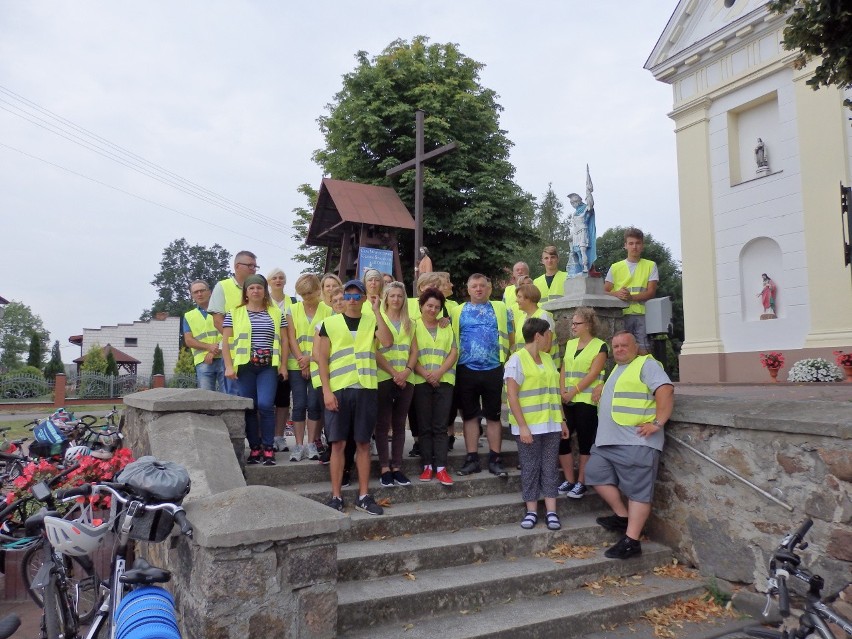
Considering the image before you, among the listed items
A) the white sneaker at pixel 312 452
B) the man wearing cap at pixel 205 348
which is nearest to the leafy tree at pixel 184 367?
the man wearing cap at pixel 205 348

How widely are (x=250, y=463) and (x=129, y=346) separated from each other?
46.3 m

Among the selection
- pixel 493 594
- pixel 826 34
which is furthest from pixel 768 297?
pixel 493 594

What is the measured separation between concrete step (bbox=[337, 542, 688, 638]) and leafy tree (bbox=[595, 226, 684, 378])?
1386 inches

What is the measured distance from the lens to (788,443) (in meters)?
4.43

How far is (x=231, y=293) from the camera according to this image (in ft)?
19.4

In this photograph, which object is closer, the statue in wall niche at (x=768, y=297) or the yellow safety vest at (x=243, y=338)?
the yellow safety vest at (x=243, y=338)

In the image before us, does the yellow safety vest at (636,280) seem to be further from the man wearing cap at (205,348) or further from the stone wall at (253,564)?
the stone wall at (253,564)

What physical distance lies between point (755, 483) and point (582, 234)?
3.06m

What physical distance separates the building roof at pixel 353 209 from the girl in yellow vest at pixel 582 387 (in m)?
8.75

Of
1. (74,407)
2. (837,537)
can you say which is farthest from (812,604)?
(74,407)

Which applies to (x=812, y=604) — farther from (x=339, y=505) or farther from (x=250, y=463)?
(x=250, y=463)

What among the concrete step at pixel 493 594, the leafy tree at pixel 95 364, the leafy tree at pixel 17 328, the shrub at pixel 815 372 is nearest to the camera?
the concrete step at pixel 493 594

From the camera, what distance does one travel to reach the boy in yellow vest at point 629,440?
193 inches

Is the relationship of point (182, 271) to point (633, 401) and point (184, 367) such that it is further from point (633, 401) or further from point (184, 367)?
point (633, 401)
